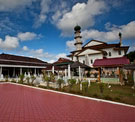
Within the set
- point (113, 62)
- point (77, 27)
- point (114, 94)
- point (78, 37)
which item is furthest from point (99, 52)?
point (114, 94)

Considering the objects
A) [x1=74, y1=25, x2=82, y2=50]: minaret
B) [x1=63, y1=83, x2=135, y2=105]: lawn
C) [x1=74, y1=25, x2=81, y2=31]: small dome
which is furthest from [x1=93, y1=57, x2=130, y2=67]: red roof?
[x1=74, y1=25, x2=81, y2=31]: small dome

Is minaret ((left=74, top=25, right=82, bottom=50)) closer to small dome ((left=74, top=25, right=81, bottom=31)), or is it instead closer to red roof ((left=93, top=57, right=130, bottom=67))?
small dome ((left=74, top=25, right=81, bottom=31))

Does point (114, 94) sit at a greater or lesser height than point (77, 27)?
lesser

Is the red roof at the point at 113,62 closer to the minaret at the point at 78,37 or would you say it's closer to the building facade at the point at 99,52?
the building facade at the point at 99,52

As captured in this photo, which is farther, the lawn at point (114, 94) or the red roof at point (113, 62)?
the red roof at point (113, 62)

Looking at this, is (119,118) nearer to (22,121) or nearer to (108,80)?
(22,121)

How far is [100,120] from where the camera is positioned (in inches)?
167

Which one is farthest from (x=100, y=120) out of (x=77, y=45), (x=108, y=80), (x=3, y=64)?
(x=77, y=45)

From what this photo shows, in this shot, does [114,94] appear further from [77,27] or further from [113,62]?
[77,27]

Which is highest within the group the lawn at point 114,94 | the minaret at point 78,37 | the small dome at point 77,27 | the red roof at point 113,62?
the small dome at point 77,27

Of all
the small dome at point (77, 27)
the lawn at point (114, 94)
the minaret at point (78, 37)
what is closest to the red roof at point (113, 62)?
the lawn at point (114, 94)

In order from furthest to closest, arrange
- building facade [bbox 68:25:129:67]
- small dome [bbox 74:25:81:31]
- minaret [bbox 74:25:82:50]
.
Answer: small dome [bbox 74:25:81:31], minaret [bbox 74:25:82:50], building facade [bbox 68:25:129:67]

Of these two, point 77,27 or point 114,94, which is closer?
point 114,94

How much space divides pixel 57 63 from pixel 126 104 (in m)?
13.0
